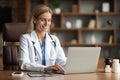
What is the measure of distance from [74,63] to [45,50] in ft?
1.74

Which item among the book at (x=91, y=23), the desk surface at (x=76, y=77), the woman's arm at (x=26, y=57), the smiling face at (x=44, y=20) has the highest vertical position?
the smiling face at (x=44, y=20)

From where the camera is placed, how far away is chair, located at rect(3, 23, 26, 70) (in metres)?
3.28

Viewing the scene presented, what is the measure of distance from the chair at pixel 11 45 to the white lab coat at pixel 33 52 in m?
0.55

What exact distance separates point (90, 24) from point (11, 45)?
2897 mm

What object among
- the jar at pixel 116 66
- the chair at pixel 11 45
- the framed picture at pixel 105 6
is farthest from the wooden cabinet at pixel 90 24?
the jar at pixel 116 66

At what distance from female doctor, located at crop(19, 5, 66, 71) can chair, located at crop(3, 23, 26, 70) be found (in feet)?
1.54

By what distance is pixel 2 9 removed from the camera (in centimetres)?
603

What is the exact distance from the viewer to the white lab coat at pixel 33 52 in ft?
8.55

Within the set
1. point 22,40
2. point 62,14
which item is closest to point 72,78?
point 22,40

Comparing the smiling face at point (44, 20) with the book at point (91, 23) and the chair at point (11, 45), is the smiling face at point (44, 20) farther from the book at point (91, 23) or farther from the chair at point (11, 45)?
the book at point (91, 23)

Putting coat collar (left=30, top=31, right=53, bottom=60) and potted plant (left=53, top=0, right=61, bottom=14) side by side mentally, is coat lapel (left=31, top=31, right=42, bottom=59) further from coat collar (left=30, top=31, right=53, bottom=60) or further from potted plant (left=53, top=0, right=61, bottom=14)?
potted plant (left=53, top=0, right=61, bottom=14)

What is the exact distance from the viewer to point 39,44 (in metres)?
2.78

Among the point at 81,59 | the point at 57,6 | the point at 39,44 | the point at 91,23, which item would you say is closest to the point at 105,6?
the point at 91,23

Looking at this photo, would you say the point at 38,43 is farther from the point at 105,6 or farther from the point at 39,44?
the point at 105,6
